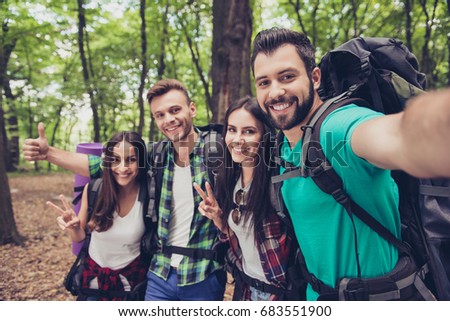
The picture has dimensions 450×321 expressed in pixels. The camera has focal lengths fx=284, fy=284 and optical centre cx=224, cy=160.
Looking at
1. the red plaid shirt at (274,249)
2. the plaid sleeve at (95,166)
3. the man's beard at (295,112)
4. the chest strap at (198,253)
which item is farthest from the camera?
the plaid sleeve at (95,166)

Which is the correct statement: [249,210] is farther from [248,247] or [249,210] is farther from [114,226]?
[114,226]

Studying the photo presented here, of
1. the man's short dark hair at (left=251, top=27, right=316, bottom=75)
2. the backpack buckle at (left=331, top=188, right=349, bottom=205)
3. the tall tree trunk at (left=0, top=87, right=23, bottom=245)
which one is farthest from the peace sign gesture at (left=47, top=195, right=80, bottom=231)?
the tall tree trunk at (left=0, top=87, right=23, bottom=245)

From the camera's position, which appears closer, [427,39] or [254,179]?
[254,179]

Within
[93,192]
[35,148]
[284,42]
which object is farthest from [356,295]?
[35,148]

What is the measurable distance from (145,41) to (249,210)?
10566 mm

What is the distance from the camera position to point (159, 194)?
2549 millimetres

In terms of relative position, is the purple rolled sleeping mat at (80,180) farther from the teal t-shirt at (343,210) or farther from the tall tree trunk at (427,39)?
the tall tree trunk at (427,39)

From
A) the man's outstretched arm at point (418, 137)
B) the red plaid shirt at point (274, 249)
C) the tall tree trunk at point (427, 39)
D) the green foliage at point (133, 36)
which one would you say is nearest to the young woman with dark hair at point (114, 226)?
the red plaid shirt at point (274, 249)

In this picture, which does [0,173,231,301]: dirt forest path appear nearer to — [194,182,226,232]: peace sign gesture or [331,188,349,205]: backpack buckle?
[194,182,226,232]: peace sign gesture

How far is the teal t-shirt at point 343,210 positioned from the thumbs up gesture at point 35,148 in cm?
217

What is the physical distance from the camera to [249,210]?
204cm

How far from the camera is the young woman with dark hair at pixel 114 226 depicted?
2.48 m
